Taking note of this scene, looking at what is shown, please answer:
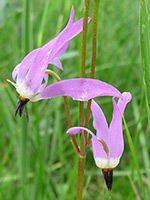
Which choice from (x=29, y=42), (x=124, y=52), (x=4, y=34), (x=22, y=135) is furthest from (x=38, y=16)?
(x=22, y=135)

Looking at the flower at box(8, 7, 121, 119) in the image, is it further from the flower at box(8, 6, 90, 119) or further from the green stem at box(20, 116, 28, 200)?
the green stem at box(20, 116, 28, 200)

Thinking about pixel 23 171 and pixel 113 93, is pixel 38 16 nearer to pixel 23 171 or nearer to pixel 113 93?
pixel 23 171

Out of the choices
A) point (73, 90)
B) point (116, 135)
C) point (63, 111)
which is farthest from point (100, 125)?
point (63, 111)

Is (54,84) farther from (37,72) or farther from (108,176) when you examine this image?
(108,176)

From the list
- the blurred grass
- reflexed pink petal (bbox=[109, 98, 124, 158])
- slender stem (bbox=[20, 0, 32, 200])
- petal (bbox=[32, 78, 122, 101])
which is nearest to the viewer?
petal (bbox=[32, 78, 122, 101])

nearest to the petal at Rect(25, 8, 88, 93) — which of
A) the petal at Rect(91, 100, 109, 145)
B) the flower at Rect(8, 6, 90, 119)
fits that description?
the flower at Rect(8, 6, 90, 119)

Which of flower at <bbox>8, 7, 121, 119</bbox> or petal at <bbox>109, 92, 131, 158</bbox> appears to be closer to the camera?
flower at <bbox>8, 7, 121, 119</bbox>
